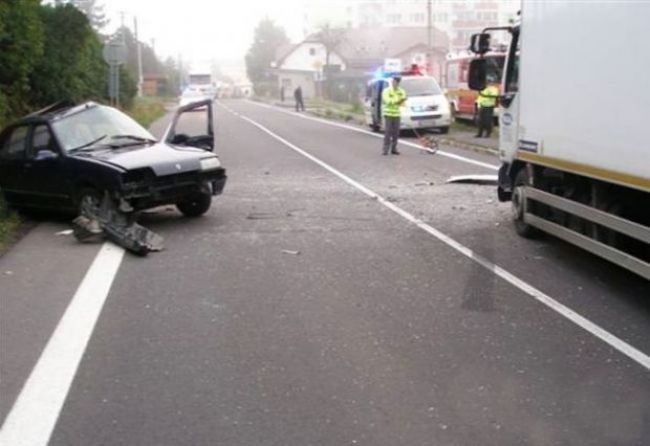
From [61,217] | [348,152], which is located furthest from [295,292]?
[348,152]

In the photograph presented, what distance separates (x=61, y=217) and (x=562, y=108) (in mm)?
6957

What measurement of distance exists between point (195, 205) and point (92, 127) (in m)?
1.67

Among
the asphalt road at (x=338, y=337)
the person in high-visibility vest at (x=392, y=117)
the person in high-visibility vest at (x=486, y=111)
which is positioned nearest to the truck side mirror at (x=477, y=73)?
the asphalt road at (x=338, y=337)

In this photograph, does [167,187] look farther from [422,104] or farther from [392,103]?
[422,104]

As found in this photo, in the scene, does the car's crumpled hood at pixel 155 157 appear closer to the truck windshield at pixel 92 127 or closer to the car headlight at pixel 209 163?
the car headlight at pixel 209 163

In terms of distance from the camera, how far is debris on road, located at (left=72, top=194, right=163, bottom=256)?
30.4 feet

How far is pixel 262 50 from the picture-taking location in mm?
136875

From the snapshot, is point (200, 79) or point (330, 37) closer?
point (200, 79)

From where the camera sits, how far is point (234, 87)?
437ft

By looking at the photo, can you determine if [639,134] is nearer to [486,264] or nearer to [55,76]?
[486,264]

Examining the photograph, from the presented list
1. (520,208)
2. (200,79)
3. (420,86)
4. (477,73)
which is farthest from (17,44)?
(200,79)

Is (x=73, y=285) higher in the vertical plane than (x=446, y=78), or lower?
lower

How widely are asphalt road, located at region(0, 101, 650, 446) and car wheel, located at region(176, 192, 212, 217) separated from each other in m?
0.34

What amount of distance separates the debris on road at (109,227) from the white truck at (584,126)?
13.4 ft
